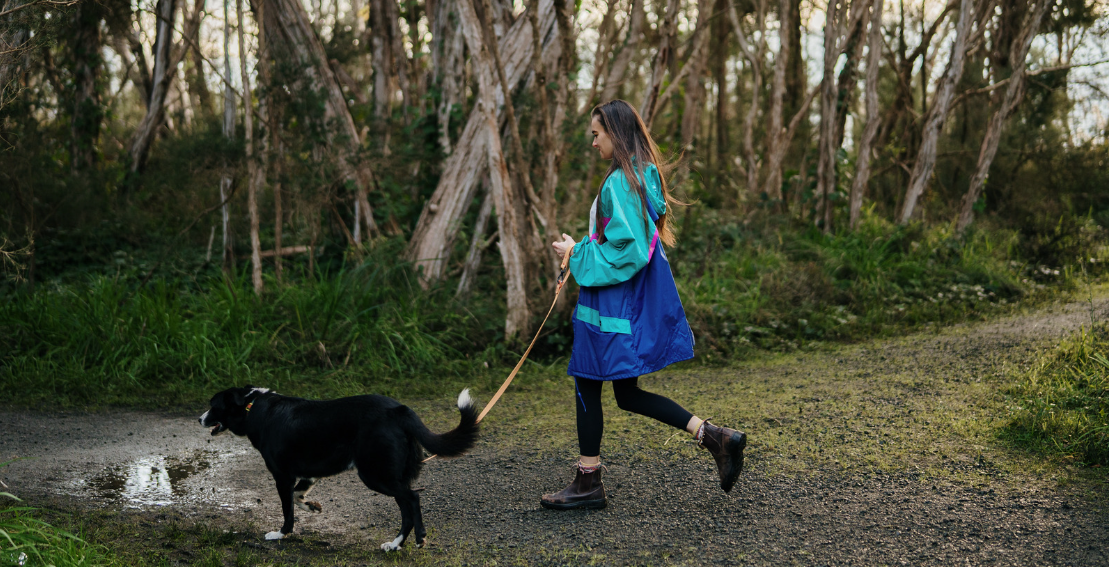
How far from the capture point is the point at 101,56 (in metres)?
11.2

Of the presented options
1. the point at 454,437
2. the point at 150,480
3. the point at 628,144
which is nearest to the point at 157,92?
the point at 150,480

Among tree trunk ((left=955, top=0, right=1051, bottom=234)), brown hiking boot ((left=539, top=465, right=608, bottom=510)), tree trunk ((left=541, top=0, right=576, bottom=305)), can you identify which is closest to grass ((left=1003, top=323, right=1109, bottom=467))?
brown hiking boot ((left=539, top=465, right=608, bottom=510))

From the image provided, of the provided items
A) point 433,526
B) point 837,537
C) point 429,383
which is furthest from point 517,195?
point 837,537

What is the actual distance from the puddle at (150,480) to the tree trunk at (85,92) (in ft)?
25.2

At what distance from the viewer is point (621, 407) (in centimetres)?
379

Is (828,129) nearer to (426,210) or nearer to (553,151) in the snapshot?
(553,151)

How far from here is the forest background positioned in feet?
22.0

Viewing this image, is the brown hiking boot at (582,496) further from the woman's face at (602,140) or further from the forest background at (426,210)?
the forest background at (426,210)

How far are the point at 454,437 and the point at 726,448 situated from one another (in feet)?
4.23

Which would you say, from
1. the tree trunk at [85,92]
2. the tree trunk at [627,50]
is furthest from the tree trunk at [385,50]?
the tree trunk at [85,92]

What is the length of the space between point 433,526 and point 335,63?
7.10 m

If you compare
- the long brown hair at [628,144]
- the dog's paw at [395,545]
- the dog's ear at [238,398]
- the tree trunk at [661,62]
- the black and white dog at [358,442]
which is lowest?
the dog's paw at [395,545]

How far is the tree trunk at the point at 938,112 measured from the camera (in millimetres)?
9867

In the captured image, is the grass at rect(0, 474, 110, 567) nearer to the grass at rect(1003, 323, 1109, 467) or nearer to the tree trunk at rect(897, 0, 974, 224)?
the grass at rect(1003, 323, 1109, 467)
